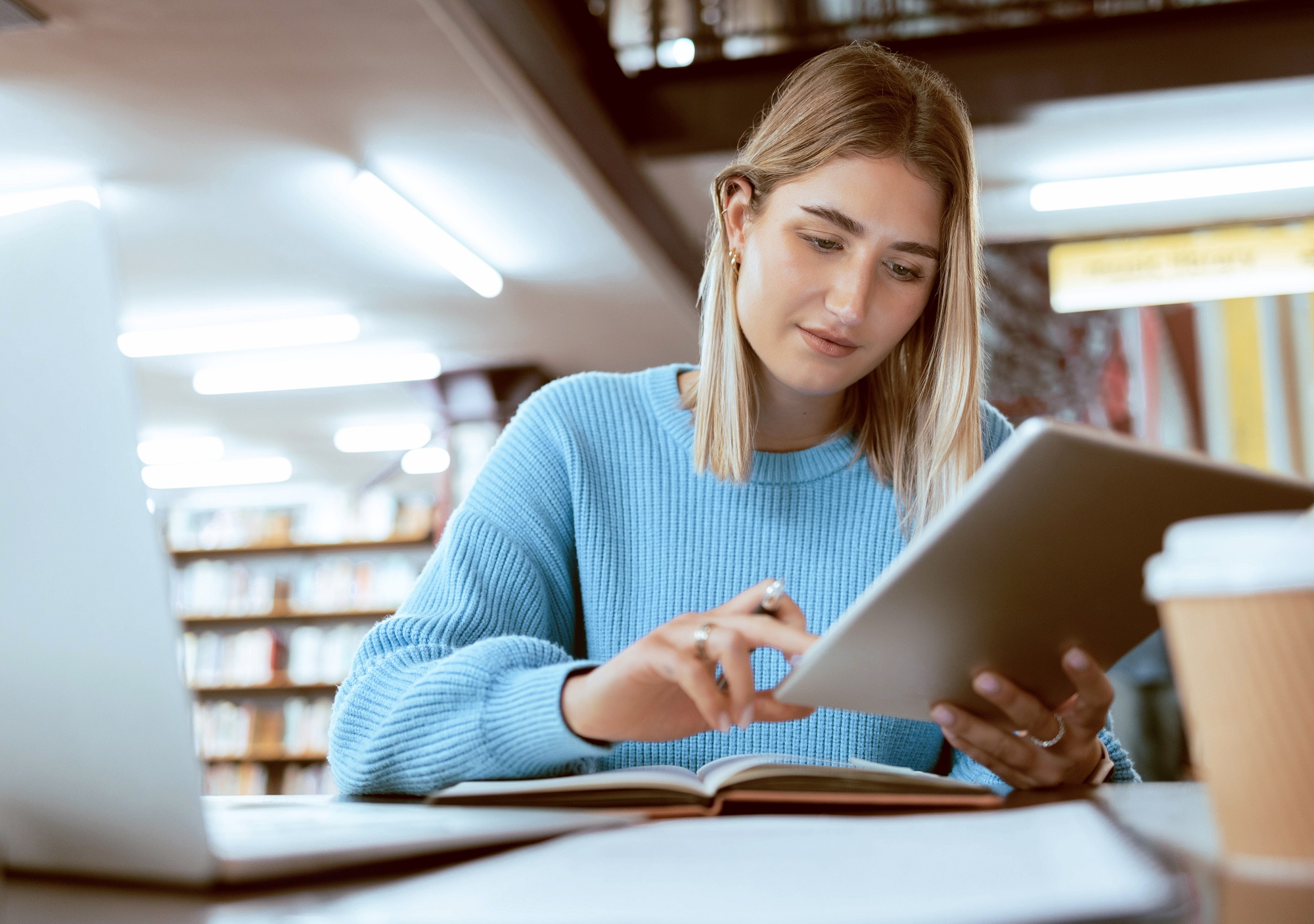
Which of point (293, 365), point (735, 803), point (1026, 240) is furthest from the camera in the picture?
point (293, 365)

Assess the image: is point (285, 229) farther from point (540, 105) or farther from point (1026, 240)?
point (1026, 240)

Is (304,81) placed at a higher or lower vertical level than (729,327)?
higher

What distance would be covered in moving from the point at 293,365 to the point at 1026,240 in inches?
167

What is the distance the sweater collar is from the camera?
125 cm

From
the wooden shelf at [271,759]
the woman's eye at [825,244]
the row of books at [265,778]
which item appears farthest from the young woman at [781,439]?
the row of books at [265,778]

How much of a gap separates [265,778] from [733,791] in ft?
19.7

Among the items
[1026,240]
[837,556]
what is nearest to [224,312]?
[1026,240]

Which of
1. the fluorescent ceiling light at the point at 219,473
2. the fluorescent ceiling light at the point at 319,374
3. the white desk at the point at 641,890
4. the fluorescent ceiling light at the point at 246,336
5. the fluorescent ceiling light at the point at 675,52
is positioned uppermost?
the fluorescent ceiling light at the point at 675,52

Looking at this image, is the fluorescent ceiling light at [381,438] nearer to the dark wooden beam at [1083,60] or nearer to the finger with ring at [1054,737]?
the dark wooden beam at [1083,60]

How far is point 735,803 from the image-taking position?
67cm

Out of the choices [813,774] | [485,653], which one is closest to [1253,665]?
[813,774]

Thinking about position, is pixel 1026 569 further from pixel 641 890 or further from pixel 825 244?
pixel 825 244

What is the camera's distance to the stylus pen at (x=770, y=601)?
2.59ft

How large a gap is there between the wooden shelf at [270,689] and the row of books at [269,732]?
55 mm
